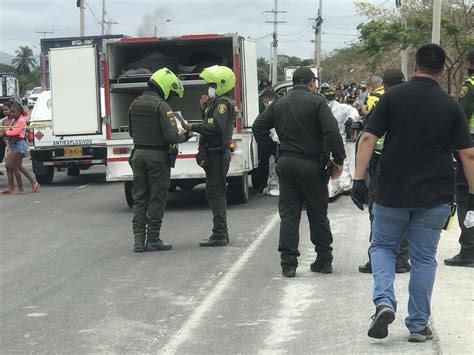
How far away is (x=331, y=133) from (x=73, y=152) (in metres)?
10.4

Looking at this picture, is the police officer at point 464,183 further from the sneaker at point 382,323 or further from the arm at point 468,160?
the sneaker at point 382,323

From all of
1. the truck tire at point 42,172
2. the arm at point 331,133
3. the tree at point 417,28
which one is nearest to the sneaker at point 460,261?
the arm at point 331,133

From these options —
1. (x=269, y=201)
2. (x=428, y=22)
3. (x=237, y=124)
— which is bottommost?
(x=269, y=201)

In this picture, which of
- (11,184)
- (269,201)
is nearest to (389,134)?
(269,201)

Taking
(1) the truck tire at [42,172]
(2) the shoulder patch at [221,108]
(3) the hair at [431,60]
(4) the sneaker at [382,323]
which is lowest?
(1) the truck tire at [42,172]

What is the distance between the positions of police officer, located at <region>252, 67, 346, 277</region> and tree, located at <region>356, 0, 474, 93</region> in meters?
20.4

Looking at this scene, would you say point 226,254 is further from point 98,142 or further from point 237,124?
point 98,142

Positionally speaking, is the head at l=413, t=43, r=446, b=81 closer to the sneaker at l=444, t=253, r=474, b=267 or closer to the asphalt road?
the asphalt road

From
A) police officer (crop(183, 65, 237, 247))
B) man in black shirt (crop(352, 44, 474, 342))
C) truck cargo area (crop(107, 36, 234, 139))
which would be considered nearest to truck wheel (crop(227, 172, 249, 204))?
truck cargo area (crop(107, 36, 234, 139))

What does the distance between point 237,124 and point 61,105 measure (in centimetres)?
370

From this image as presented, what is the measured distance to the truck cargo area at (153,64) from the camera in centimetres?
1302

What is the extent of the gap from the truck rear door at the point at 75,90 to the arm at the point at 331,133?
23.6 feet

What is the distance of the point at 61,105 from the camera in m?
14.4

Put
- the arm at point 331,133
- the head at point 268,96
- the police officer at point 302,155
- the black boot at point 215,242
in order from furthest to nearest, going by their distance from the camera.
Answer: the head at point 268,96, the black boot at point 215,242, the police officer at point 302,155, the arm at point 331,133
